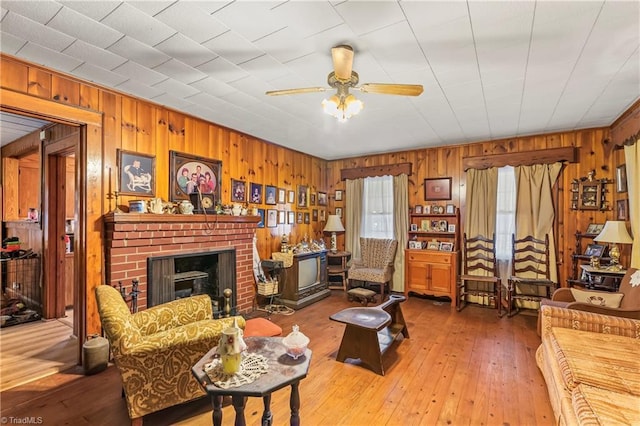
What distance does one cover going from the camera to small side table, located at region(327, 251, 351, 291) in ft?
18.0

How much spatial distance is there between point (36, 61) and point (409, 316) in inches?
183

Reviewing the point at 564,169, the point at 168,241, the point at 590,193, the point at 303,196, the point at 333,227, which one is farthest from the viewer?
the point at 333,227

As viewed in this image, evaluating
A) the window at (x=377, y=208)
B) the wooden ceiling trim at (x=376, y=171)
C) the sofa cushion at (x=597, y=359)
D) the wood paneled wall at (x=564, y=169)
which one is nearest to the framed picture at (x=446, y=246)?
the wood paneled wall at (x=564, y=169)

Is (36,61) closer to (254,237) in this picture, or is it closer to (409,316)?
(254,237)

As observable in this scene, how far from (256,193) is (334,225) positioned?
5.90 feet

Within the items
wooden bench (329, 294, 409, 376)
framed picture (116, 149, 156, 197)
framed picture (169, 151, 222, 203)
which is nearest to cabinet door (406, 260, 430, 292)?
wooden bench (329, 294, 409, 376)

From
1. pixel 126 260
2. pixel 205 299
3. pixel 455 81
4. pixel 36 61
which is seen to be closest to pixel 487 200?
pixel 455 81

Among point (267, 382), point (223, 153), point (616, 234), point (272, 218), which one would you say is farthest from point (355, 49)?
point (616, 234)

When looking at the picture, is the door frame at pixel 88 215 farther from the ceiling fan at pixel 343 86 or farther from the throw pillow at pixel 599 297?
the throw pillow at pixel 599 297

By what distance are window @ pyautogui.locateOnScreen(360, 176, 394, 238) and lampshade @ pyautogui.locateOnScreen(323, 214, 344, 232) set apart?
0.43 meters

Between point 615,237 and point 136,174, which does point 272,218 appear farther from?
point 615,237

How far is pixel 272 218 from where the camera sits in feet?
16.1

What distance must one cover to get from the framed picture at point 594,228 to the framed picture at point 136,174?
17.8 ft

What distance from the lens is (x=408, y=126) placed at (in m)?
4.02
